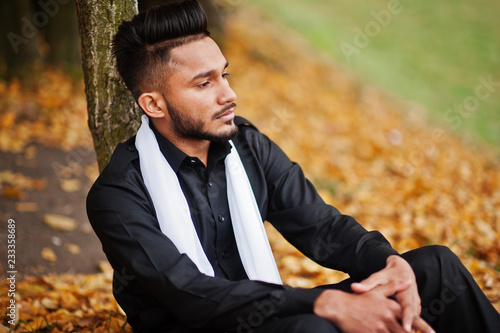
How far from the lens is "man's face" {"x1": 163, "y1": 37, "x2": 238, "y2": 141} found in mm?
2674

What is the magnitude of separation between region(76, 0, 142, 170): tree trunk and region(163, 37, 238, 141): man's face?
77 centimetres

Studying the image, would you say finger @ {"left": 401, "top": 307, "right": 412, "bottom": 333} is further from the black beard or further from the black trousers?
the black beard

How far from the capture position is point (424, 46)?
15.4 meters

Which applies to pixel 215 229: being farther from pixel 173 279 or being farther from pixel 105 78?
pixel 105 78

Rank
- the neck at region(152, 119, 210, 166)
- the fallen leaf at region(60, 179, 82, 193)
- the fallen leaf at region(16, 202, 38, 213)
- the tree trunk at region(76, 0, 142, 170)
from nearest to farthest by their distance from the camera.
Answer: the neck at region(152, 119, 210, 166) < the tree trunk at region(76, 0, 142, 170) < the fallen leaf at region(16, 202, 38, 213) < the fallen leaf at region(60, 179, 82, 193)

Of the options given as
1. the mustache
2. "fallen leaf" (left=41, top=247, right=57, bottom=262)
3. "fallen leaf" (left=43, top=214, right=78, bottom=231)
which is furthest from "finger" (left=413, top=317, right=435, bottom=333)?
"fallen leaf" (left=43, top=214, right=78, bottom=231)

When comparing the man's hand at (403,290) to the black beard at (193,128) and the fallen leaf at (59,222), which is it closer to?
the black beard at (193,128)

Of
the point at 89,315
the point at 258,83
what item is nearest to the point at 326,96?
the point at 258,83

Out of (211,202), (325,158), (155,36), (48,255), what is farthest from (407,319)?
(325,158)

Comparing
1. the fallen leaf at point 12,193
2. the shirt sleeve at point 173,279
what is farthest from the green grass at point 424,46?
the shirt sleeve at point 173,279

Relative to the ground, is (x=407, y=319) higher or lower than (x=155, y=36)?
lower

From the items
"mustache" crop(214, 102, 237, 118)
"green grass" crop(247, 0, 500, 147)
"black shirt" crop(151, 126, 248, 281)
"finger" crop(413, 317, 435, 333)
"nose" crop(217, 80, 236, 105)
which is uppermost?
"green grass" crop(247, 0, 500, 147)

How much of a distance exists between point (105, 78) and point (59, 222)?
245cm

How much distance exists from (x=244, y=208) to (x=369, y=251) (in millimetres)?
725
